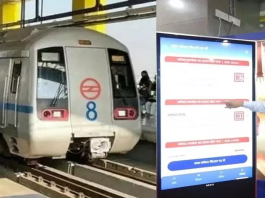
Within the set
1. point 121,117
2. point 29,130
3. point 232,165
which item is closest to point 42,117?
point 29,130

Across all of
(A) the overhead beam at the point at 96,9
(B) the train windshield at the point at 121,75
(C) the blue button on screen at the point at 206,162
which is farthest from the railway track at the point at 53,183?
(A) the overhead beam at the point at 96,9

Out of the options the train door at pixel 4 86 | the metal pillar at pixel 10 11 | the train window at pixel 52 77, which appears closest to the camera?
the train window at pixel 52 77

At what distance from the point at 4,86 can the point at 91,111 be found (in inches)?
72.1

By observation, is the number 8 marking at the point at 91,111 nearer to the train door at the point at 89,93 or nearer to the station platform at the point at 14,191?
the train door at the point at 89,93

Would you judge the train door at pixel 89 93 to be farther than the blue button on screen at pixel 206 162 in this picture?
Yes

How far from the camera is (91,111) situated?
802cm

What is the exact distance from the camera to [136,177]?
802 centimetres

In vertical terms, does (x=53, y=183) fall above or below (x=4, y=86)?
below

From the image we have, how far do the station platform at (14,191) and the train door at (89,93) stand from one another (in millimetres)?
1278

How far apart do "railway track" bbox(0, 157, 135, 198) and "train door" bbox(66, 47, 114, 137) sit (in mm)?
841

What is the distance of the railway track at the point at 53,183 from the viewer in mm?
6637

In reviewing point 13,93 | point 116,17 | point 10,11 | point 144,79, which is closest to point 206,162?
point 13,93

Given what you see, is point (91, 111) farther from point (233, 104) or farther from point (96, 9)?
point (233, 104)

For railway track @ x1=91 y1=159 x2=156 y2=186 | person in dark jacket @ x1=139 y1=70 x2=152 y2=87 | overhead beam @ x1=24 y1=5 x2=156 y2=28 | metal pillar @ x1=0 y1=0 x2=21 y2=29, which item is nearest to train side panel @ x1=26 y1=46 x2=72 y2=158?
railway track @ x1=91 y1=159 x2=156 y2=186
